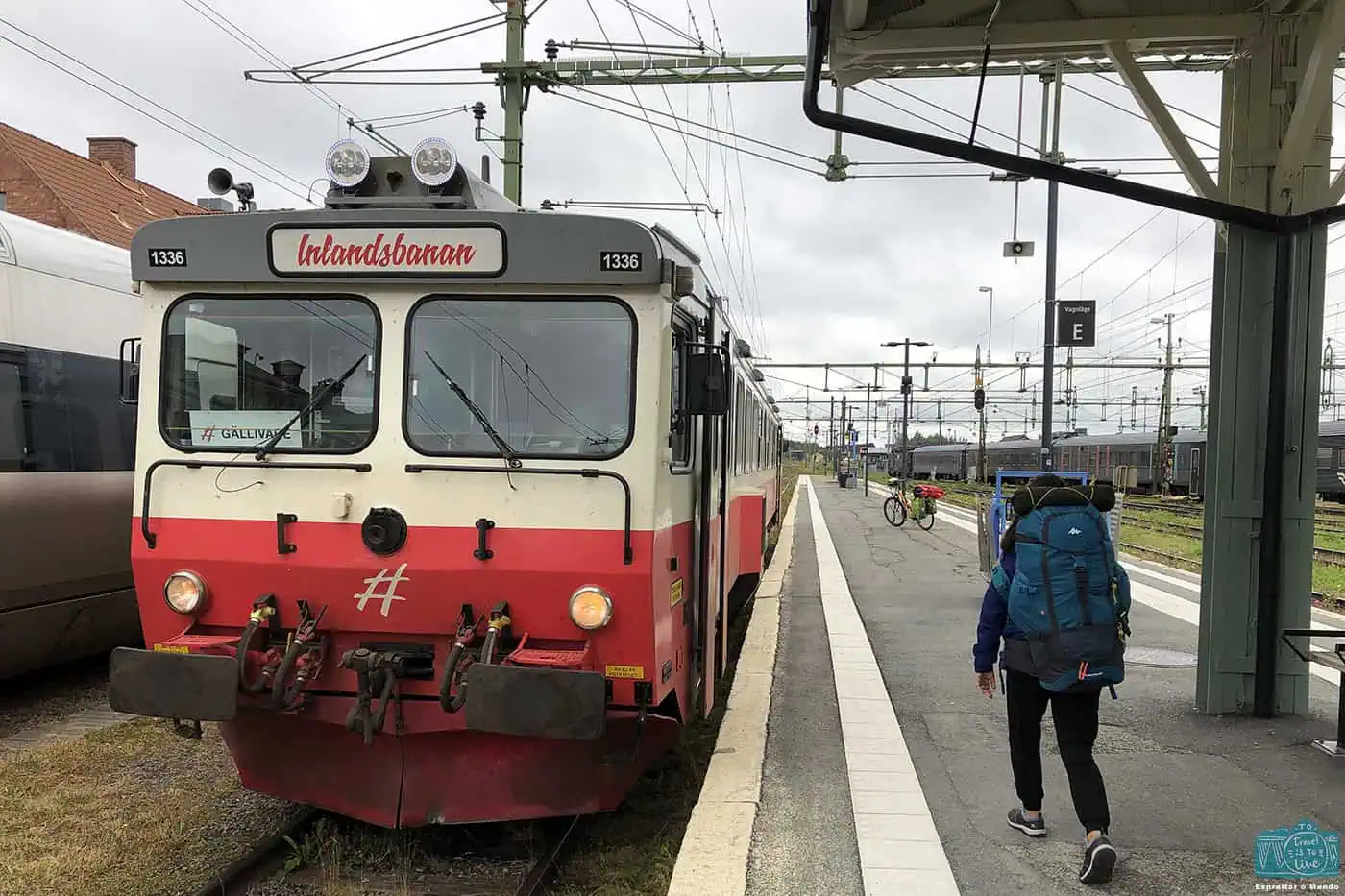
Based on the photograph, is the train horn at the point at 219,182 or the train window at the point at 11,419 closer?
the train horn at the point at 219,182

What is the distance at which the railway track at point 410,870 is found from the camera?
173 inches

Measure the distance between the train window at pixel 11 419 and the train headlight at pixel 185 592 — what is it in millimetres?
3290

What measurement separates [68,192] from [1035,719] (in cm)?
2365

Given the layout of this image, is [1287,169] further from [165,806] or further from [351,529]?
[165,806]

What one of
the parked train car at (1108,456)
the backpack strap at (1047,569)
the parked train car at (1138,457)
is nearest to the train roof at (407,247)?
the backpack strap at (1047,569)

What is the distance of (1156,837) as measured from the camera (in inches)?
179

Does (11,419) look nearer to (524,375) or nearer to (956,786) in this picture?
(524,375)

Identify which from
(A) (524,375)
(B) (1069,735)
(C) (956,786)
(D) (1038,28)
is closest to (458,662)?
(A) (524,375)

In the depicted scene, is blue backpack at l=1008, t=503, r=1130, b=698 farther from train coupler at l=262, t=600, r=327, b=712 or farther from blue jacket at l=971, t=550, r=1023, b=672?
train coupler at l=262, t=600, r=327, b=712

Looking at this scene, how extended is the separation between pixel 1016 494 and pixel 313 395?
3.27 meters

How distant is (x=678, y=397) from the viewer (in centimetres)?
480

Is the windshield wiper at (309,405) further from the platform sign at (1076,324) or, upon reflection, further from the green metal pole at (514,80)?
the platform sign at (1076,324)

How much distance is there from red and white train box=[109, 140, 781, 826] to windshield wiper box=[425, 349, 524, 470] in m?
0.01

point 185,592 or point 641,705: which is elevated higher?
point 185,592
